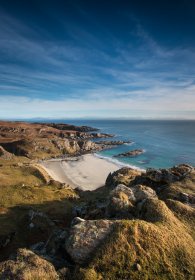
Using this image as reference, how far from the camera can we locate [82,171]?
98562 millimetres

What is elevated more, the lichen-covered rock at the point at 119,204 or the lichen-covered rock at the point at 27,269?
the lichen-covered rock at the point at 119,204

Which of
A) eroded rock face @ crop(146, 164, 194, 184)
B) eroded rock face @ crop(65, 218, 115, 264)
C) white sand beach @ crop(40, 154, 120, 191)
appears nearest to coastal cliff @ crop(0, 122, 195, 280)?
eroded rock face @ crop(65, 218, 115, 264)

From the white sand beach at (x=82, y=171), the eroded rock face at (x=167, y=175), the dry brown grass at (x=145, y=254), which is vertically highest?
the dry brown grass at (x=145, y=254)

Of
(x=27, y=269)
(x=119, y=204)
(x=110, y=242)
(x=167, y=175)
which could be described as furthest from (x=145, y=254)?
(x=167, y=175)

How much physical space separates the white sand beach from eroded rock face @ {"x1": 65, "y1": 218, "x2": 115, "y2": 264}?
56.3 meters

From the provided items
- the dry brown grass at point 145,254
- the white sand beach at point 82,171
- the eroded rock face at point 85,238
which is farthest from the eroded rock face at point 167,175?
the white sand beach at point 82,171

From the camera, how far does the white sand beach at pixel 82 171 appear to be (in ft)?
270

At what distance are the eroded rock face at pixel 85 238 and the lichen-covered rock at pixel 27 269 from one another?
6.46ft

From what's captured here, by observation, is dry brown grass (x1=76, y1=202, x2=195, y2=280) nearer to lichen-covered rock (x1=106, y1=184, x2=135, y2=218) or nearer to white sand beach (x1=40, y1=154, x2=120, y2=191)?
lichen-covered rock (x1=106, y1=184, x2=135, y2=218)

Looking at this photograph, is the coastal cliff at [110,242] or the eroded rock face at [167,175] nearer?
the coastal cliff at [110,242]

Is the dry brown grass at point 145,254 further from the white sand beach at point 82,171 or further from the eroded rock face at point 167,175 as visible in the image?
the white sand beach at point 82,171

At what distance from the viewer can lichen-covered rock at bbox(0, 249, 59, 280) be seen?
14923 millimetres

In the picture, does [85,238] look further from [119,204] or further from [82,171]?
[82,171]

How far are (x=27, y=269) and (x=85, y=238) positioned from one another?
4505 millimetres
